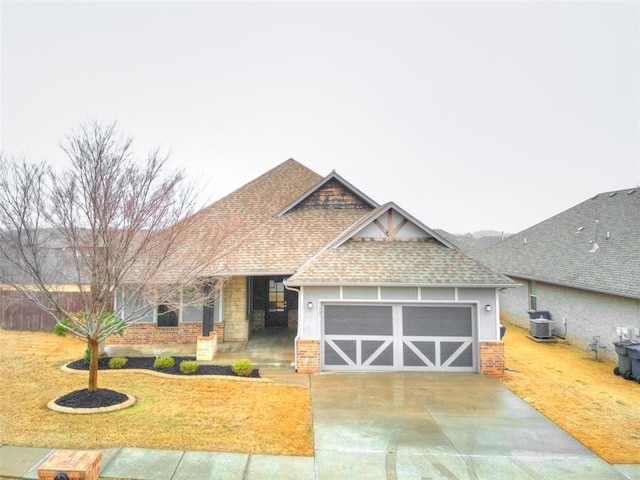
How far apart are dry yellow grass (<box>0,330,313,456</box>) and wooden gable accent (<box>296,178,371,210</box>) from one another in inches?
326

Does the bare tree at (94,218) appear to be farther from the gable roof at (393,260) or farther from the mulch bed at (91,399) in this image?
the gable roof at (393,260)

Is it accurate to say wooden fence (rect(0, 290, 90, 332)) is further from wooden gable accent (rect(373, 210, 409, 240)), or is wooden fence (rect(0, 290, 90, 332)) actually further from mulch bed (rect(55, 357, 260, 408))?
wooden gable accent (rect(373, 210, 409, 240))

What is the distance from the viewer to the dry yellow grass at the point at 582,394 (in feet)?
21.9

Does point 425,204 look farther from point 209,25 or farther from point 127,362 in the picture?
point 127,362

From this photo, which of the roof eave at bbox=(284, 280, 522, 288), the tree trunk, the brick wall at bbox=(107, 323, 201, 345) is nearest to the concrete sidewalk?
the tree trunk

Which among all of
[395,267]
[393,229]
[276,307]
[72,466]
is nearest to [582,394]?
[395,267]

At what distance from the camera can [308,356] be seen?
34.4ft

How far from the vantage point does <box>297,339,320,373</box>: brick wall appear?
10.5 metres

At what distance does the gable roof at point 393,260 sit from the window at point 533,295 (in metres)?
8.97

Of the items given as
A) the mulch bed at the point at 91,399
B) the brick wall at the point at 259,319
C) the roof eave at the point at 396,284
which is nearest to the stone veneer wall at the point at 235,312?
the brick wall at the point at 259,319

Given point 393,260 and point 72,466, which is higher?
point 393,260

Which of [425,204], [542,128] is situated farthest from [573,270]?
[425,204]

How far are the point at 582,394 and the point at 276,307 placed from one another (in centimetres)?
1116

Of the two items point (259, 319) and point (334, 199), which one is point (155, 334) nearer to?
point (259, 319)
